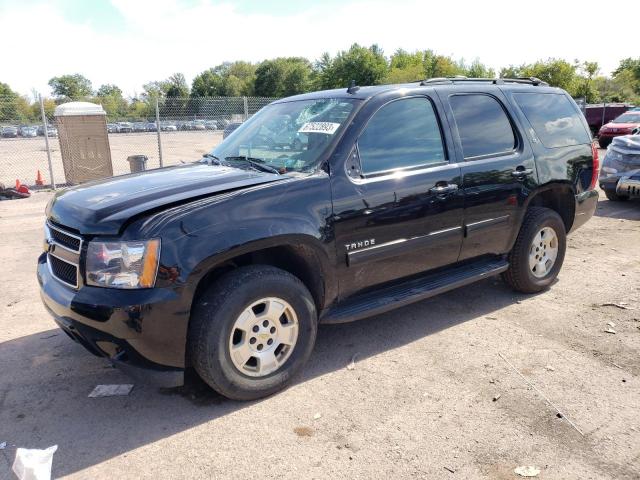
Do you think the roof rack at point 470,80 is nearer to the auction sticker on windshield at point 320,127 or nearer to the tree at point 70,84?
the auction sticker on windshield at point 320,127

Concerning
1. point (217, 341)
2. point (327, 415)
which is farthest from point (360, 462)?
point (217, 341)

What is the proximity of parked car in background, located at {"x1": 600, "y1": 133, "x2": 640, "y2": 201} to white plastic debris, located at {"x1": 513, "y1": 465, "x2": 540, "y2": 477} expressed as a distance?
291 inches

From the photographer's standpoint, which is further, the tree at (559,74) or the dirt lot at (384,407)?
the tree at (559,74)

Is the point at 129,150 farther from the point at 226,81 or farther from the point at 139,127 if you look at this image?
the point at 226,81

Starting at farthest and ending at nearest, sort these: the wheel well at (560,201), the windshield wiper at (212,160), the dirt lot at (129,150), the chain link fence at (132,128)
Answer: the dirt lot at (129,150), the chain link fence at (132,128), the wheel well at (560,201), the windshield wiper at (212,160)

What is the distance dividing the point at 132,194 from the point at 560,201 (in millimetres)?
4084

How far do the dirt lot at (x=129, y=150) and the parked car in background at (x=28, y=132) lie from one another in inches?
24.9

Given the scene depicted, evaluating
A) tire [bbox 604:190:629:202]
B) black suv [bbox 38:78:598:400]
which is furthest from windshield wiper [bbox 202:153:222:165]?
tire [bbox 604:190:629:202]

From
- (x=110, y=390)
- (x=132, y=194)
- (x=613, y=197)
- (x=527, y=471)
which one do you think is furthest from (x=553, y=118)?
(x=613, y=197)

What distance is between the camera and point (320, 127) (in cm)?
372

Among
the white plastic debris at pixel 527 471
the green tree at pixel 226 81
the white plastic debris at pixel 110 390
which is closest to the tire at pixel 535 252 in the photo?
the white plastic debris at pixel 527 471

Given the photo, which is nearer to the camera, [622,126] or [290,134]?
[290,134]

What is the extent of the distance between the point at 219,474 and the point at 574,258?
16.9 feet

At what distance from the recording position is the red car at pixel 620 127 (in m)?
19.9
